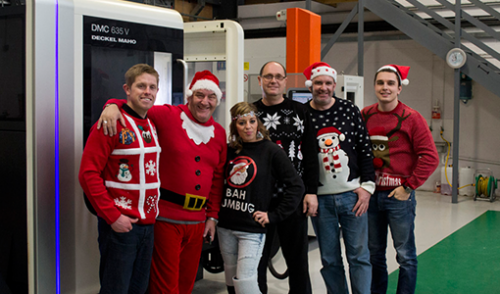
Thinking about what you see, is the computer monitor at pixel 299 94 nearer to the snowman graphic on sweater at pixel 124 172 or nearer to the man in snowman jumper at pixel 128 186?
the man in snowman jumper at pixel 128 186

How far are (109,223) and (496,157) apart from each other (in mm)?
7767

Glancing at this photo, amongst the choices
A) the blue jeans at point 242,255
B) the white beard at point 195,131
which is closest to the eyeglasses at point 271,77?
the white beard at point 195,131

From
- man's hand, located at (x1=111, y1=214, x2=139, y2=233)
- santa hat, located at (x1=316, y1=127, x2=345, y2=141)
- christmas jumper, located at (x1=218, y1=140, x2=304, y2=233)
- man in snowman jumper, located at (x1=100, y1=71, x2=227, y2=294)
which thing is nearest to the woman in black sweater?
christmas jumper, located at (x1=218, y1=140, x2=304, y2=233)

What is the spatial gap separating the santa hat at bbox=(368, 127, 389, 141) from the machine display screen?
118 centimetres

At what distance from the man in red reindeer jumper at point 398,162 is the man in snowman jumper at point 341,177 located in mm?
164

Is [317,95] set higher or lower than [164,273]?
higher

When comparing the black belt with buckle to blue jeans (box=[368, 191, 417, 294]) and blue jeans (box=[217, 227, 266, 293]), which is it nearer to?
blue jeans (box=[217, 227, 266, 293])

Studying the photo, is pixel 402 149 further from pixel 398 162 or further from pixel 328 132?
pixel 328 132

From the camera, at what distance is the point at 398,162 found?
3.07 m

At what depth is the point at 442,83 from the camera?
8.76 m

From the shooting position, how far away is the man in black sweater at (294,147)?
9.23 feet

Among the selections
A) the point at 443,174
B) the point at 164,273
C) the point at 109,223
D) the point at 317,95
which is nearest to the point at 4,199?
the point at 109,223

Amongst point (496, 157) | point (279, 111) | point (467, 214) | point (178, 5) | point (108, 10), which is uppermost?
point (178, 5)

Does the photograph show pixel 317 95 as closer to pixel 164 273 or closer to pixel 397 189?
pixel 397 189
